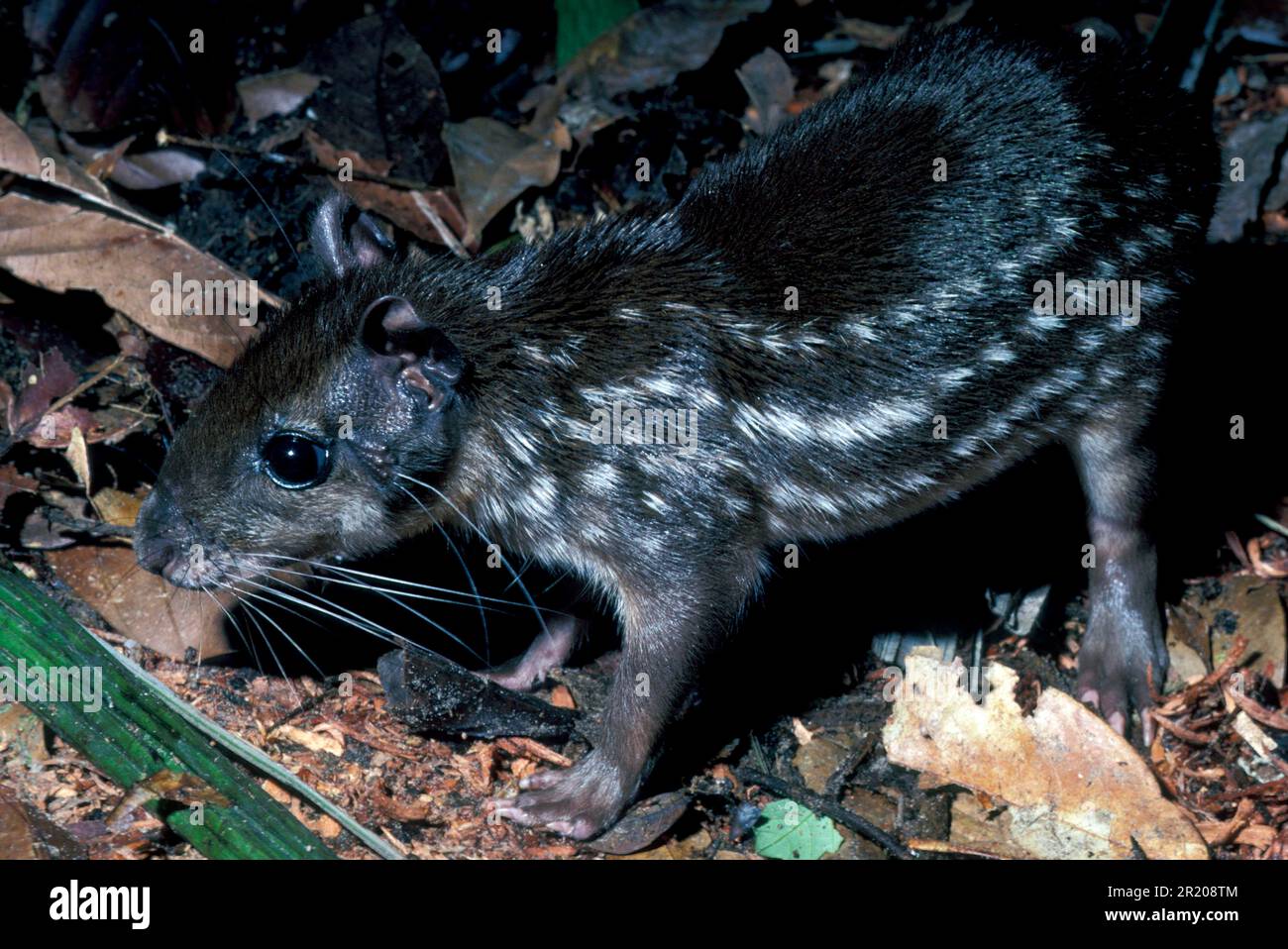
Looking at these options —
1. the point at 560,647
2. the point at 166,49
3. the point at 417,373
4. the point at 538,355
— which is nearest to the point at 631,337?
the point at 538,355

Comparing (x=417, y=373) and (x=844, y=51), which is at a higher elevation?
(x=844, y=51)

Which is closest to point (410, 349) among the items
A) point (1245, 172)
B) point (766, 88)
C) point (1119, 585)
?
point (1119, 585)

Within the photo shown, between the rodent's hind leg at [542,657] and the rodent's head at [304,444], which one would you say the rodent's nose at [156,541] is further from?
the rodent's hind leg at [542,657]

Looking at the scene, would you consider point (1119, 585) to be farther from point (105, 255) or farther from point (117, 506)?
point (105, 255)

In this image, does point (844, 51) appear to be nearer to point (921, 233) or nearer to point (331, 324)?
point (921, 233)

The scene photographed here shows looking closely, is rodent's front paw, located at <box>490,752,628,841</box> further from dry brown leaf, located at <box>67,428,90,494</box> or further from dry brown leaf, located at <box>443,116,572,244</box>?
dry brown leaf, located at <box>443,116,572,244</box>

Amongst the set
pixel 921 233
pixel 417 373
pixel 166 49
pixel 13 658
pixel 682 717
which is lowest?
pixel 682 717
